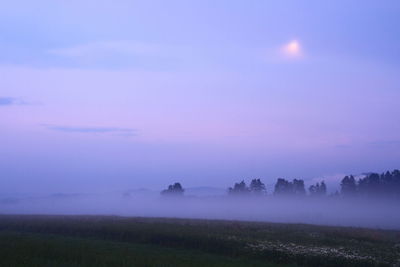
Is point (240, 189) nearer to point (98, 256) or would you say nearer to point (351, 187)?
point (351, 187)

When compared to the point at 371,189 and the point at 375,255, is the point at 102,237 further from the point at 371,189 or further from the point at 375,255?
the point at 371,189

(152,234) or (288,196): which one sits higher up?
(288,196)

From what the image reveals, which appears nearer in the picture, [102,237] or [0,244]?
[0,244]

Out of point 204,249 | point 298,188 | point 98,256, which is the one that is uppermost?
point 298,188

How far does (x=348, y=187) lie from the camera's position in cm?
15438

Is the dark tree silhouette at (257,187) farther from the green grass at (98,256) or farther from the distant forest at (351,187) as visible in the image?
the green grass at (98,256)

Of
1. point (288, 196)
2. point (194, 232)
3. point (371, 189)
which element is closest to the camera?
point (194, 232)

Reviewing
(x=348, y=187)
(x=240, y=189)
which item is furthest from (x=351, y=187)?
(x=240, y=189)

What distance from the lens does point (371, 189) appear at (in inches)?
5738

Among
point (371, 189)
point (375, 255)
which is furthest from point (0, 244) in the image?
point (371, 189)

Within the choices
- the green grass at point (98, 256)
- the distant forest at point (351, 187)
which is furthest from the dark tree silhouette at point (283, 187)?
the green grass at point (98, 256)

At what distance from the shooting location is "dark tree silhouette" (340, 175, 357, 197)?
153337mm

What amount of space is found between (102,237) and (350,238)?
20.0 m

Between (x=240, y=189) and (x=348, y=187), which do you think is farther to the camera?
(x=240, y=189)
